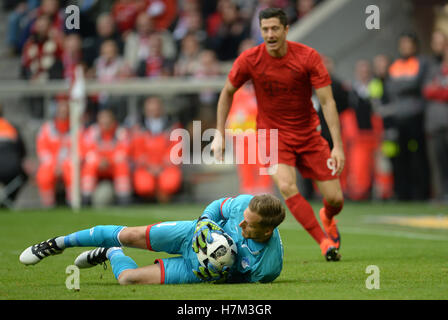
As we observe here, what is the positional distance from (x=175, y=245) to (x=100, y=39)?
1307 centimetres

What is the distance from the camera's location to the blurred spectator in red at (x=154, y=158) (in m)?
16.8

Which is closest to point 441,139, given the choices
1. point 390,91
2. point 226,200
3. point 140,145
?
Answer: point 390,91

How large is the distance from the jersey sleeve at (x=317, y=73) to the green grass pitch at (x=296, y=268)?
1.60 m

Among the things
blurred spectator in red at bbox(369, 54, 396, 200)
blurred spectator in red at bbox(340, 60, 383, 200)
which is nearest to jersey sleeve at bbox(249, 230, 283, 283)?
blurred spectator in red at bbox(369, 54, 396, 200)

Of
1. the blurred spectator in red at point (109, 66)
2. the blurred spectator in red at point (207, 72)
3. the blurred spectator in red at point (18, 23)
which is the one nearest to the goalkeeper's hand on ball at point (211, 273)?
the blurred spectator in red at point (207, 72)

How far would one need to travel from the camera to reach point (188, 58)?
18.4m

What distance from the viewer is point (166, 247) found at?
6.58m

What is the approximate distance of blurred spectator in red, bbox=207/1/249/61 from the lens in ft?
62.4

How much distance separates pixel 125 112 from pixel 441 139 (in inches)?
231

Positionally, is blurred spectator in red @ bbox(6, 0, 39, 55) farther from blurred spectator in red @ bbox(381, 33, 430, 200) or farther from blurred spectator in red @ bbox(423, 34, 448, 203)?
blurred spectator in red @ bbox(423, 34, 448, 203)

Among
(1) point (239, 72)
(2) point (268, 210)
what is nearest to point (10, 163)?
(1) point (239, 72)

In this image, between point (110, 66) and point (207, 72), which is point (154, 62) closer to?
point (110, 66)

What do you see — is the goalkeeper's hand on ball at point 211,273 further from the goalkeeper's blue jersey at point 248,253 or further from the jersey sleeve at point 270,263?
the jersey sleeve at point 270,263

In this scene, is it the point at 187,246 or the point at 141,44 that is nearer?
the point at 187,246
